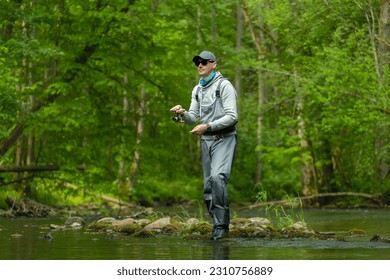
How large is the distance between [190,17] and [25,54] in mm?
14733

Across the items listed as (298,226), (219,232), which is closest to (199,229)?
(219,232)

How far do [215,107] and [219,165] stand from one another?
2.37 ft

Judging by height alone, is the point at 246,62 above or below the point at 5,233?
above

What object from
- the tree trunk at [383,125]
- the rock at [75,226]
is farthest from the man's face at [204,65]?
the tree trunk at [383,125]

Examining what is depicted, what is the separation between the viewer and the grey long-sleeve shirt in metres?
10.4

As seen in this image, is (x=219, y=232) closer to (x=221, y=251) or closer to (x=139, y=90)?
(x=221, y=251)

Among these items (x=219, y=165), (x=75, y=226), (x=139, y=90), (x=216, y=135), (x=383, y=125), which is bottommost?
(x=75, y=226)

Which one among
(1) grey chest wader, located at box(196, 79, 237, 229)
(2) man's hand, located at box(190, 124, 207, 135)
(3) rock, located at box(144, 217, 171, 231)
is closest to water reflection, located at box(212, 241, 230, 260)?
(1) grey chest wader, located at box(196, 79, 237, 229)

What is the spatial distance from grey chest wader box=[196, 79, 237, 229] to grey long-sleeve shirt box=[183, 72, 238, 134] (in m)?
0.05

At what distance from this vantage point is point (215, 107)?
1069 centimetres

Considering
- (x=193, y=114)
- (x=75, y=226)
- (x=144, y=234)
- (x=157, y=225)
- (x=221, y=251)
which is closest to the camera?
(x=221, y=251)
